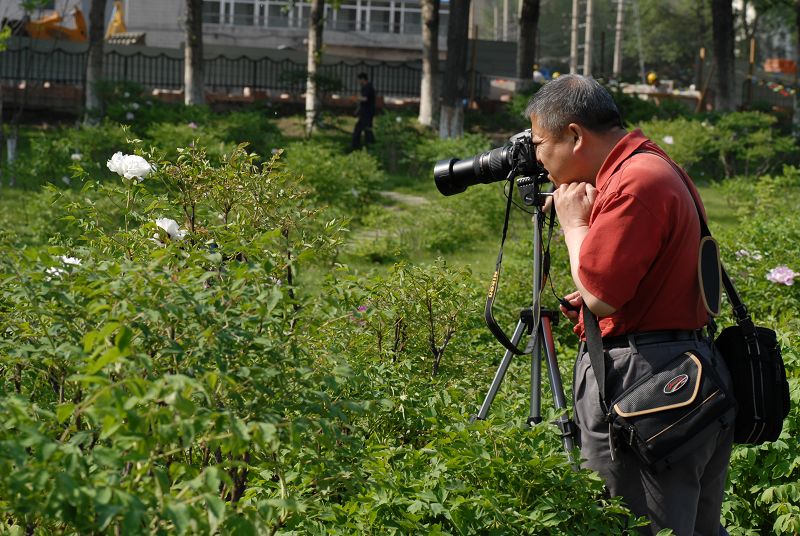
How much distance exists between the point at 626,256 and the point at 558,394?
2.38 ft

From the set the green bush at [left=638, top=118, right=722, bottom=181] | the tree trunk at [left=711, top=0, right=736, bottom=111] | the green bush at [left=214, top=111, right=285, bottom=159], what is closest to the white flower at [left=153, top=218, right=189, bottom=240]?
the green bush at [left=638, top=118, right=722, bottom=181]

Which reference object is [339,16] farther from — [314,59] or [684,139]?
[684,139]

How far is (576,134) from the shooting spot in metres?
2.93

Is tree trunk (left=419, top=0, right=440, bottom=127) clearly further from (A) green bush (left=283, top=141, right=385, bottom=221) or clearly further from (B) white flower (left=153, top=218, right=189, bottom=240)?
(B) white flower (left=153, top=218, right=189, bottom=240)

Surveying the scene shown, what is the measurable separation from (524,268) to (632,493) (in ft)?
14.3

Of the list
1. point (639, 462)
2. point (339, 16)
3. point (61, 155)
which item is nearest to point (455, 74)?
point (61, 155)

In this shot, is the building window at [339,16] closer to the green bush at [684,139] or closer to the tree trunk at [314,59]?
the tree trunk at [314,59]

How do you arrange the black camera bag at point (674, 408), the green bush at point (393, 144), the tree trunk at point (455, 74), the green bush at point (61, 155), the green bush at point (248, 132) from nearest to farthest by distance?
the black camera bag at point (674, 408) → the green bush at point (61, 155) → the green bush at point (248, 132) → the green bush at point (393, 144) → the tree trunk at point (455, 74)

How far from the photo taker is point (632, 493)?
303 cm

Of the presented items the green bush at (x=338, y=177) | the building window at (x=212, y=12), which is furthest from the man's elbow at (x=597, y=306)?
the building window at (x=212, y=12)

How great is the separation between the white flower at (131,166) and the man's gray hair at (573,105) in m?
1.23

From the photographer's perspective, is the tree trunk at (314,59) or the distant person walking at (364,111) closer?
the distant person walking at (364,111)

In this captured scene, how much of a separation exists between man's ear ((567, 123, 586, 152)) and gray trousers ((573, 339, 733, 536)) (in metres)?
0.52

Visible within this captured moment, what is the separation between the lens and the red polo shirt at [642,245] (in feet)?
9.09
